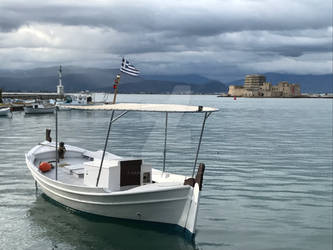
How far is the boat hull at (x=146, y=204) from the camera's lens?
1406 centimetres

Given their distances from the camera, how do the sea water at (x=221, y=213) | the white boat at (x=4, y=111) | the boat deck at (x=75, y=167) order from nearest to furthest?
the sea water at (x=221, y=213) < the boat deck at (x=75, y=167) < the white boat at (x=4, y=111)

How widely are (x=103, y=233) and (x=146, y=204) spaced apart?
208 cm

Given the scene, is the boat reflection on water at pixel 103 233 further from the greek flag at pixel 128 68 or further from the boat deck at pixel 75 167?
the greek flag at pixel 128 68

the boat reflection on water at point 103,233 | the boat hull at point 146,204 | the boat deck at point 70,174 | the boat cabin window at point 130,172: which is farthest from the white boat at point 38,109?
the boat cabin window at point 130,172

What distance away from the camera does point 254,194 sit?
20906 mm

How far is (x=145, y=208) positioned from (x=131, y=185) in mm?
1631

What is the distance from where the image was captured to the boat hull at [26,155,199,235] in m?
14.1

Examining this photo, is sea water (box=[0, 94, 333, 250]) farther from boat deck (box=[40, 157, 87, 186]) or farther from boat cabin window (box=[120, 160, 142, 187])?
boat cabin window (box=[120, 160, 142, 187])

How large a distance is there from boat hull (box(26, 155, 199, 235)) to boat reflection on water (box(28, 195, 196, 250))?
345mm

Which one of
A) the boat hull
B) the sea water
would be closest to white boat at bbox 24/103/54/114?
the sea water

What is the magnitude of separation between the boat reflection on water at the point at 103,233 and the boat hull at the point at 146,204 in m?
0.34

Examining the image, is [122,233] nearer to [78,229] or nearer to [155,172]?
[78,229]

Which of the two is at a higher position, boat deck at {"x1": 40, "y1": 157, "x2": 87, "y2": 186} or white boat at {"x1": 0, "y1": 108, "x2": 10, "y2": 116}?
boat deck at {"x1": 40, "y1": 157, "x2": 87, "y2": 186}

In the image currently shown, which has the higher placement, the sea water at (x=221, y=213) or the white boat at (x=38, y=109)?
the sea water at (x=221, y=213)
